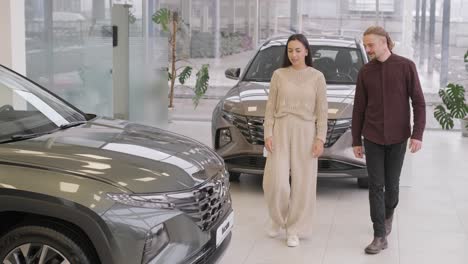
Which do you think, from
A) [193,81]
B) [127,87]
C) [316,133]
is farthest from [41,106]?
[193,81]

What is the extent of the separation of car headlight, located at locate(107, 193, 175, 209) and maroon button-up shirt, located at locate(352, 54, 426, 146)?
6.10 ft

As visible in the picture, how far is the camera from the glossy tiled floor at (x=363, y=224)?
466 centimetres

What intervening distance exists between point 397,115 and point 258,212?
169 centimetres

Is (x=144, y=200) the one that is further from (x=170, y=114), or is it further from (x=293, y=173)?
(x=170, y=114)

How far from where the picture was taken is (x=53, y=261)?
3.08 m

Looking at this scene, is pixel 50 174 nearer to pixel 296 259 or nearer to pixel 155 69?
pixel 296 259

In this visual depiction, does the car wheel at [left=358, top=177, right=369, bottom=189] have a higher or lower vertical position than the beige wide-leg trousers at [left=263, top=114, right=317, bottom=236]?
lower

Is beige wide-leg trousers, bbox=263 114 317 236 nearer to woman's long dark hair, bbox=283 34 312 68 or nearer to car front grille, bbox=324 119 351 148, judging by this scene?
woman's long dark hair, bbox=283 34 312 68

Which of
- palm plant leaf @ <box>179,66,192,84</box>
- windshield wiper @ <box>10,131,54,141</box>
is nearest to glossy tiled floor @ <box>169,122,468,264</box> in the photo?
windshield wiper @ <box>10,131,54,141</box>

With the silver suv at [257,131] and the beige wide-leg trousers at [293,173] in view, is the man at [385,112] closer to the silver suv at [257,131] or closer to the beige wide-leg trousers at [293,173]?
the beige wide-leg trousers at [293,173]

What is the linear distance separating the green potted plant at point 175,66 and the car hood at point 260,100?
335cm

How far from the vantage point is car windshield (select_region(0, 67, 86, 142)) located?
12.4 feet

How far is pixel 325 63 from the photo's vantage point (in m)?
7.21

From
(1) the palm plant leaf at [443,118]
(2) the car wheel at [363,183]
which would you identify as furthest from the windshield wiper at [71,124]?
(1) the palm plant leaf at [443,118]
